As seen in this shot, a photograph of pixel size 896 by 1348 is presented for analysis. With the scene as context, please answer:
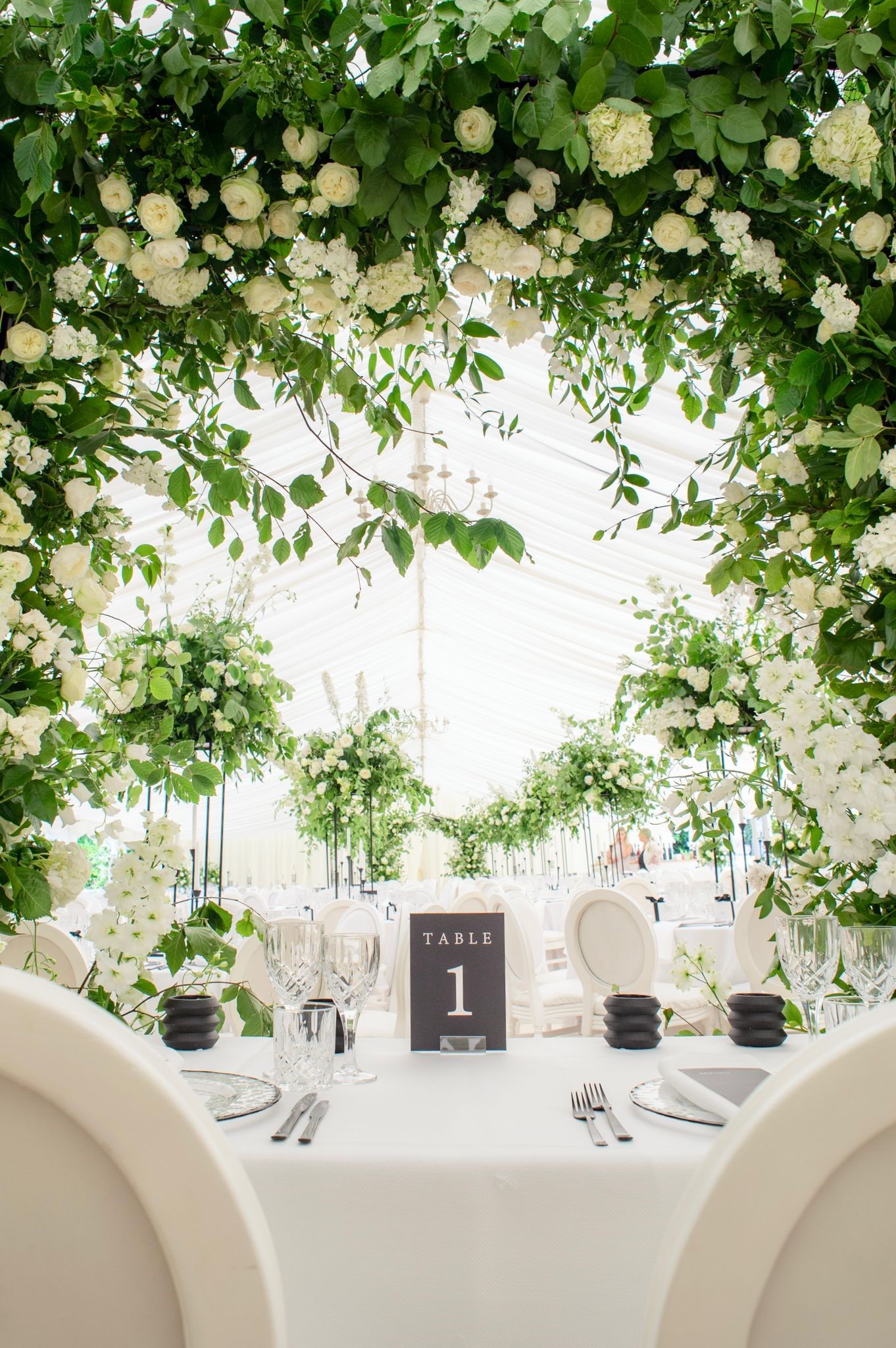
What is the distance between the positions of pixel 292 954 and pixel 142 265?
1.06 m

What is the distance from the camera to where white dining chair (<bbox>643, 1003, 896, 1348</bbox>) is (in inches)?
18.6

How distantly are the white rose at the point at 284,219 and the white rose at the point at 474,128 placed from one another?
0.91ft

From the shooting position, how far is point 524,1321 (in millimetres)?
838

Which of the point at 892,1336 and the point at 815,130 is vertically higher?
the point at 815,130

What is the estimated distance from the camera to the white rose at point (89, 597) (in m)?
1.34

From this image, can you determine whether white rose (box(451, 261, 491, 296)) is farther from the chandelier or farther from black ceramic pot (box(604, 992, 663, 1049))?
black ceramic pot (box(604, 992, 663, 1049))

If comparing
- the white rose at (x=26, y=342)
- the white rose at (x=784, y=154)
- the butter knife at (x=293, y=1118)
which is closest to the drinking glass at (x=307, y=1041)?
the butter knife at (x=293, y=1118)

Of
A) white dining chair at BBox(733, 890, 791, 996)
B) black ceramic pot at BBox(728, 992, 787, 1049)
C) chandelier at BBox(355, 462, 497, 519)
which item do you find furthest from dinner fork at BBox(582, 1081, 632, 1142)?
white dining chair at BBox(733, 890, 791, 996)

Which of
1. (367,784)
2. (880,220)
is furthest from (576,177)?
(367,784)

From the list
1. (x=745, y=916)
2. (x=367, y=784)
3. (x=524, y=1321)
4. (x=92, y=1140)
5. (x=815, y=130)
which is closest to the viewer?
(x=92, y=1140)

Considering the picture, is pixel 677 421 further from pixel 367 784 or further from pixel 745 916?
pixel 367 784

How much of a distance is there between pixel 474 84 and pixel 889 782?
1.10m

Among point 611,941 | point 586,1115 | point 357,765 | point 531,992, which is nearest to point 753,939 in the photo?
point 611,941

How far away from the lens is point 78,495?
4.31ft
